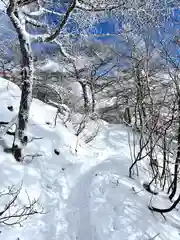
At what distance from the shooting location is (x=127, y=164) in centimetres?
895

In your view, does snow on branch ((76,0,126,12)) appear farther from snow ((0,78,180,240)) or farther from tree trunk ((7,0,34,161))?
snow ((0,78,180,240))

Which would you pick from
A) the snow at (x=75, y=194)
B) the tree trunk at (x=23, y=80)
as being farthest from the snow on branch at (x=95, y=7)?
the snow at (x=75, y=194)

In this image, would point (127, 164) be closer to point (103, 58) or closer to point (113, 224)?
point (113, 224)

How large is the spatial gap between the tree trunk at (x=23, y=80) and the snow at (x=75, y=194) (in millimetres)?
400

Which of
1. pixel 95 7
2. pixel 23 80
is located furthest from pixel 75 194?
pixel 95 7

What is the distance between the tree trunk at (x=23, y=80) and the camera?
23.1ft

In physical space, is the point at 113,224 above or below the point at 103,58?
below

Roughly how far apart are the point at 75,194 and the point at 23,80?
3413 millimetres

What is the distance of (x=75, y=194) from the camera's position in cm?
696

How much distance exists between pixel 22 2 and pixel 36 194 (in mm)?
5000

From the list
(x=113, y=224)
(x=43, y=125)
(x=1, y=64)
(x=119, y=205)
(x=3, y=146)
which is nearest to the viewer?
(x=113, y=224)

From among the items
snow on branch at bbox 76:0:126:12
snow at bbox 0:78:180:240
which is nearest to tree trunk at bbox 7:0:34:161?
snow at bbox 0:78:180:240

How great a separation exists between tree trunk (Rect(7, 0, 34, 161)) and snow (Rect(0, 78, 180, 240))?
0.40 m

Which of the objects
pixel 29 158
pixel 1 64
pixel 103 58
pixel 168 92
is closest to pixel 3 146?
pixel 29 158
